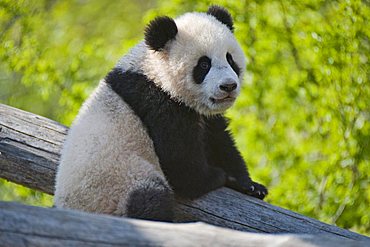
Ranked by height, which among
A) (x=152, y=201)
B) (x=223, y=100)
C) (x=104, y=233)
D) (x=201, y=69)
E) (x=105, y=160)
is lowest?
(x=104, y=233)

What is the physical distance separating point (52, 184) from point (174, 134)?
0.88 meters

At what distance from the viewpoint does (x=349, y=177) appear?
20.8 ft

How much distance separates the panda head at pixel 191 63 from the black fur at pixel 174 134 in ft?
0.25

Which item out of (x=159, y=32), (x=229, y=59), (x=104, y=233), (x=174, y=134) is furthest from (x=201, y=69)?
(x=104, y=233)

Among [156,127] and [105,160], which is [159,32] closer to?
[156,127]

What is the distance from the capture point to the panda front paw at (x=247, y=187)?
14.3 ft

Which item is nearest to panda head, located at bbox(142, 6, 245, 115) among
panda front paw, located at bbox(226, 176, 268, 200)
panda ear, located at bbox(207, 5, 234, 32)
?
panda ear, located at bbox(207, 5, 234, 32)

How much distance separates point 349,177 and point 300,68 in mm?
1369

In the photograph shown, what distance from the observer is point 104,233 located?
8.55 feet

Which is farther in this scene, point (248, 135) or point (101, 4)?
point (101, 4)

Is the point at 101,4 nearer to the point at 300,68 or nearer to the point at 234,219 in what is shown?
the point at 300,68

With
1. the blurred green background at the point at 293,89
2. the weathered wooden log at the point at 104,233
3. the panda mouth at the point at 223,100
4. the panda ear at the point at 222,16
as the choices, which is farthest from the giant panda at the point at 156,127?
the blurred green background at the point at 293,89

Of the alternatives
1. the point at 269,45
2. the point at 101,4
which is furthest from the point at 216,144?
the point at 101,4

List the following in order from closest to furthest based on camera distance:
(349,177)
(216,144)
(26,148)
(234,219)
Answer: (234,219) < (26,148) < (216,144) < (349,177)
